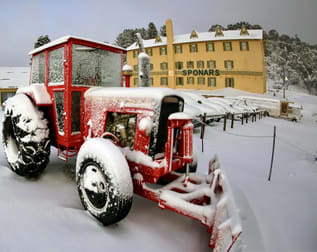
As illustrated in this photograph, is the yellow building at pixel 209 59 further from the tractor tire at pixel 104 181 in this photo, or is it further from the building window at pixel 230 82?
the tractor tire at pixel 104 181

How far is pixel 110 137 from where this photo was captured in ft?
9.03

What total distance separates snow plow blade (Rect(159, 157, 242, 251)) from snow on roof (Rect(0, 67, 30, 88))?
21.6m

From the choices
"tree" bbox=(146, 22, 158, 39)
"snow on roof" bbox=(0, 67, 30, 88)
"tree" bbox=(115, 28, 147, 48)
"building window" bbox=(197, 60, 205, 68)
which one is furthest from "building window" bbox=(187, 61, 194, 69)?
"tree" bbox=(115, 28, 147, 48)

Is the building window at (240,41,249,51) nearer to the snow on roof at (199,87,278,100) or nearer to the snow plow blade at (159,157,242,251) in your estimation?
the snow on roof at (199,87,278,100)

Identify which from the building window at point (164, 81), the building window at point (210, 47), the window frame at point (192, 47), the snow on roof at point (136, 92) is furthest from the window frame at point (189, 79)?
the snow on roof at point (136, 92)

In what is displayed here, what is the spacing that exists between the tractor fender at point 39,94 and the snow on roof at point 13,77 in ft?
62.7

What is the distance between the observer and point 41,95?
3238 millimetres

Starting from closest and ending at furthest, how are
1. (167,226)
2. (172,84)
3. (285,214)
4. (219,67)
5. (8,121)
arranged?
(167,226) → (285,214) → (8,121) → (219,67) → (172,84)

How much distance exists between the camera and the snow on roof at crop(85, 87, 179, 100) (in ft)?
7.43

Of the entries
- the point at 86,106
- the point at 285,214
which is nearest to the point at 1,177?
the point at 86,106

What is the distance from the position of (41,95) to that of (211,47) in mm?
25968

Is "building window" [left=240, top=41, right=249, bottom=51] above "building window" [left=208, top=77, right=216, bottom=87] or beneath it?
above

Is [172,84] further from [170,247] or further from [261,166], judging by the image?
[170,247]

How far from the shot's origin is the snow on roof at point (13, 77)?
→ 1918 centimetres
